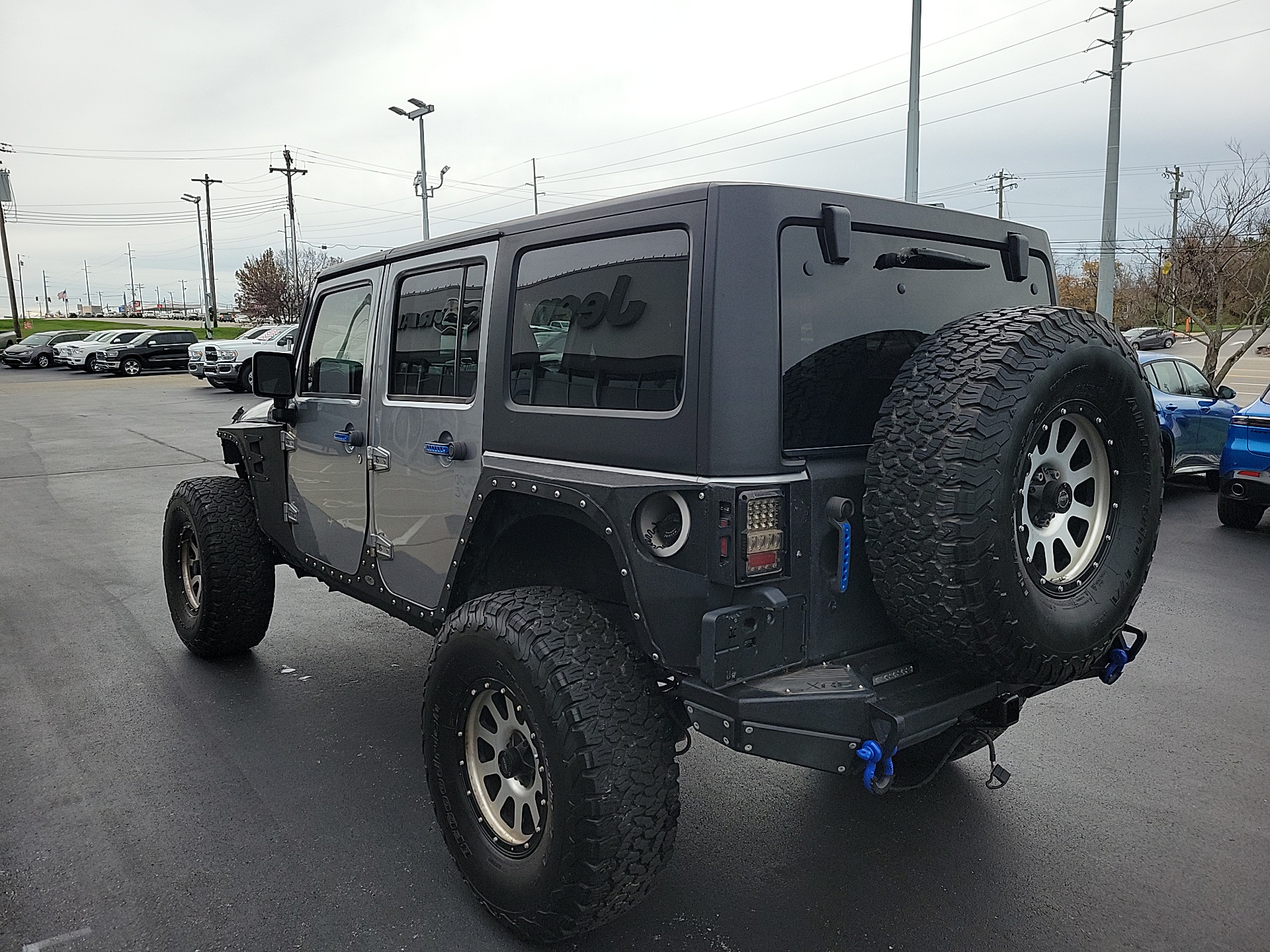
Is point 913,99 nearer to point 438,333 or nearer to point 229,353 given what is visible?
point 438,333

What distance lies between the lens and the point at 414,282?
3.76m

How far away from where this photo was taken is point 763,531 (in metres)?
2.46

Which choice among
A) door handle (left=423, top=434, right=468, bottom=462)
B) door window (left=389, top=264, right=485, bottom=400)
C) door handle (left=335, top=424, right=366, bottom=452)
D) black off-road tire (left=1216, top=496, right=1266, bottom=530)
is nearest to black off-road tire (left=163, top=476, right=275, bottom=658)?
door handle (left=335, top=424, right=366, bottom=452)

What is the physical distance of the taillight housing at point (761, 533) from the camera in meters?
2.41

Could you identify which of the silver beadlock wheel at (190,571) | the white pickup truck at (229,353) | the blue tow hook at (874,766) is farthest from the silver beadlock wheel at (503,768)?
the white pickup truck at (229,353)

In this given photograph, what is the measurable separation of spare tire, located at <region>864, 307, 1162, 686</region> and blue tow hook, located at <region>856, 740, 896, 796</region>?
0.31 metres

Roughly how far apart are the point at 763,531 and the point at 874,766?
0.69 meters

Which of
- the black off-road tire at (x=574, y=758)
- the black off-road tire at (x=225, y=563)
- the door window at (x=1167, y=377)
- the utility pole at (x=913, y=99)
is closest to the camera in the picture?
the black off-road tire at (x=574, y=758)

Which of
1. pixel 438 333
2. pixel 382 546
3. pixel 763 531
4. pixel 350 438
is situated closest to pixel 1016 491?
pixel 763 531

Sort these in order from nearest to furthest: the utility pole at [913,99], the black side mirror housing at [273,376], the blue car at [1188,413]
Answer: the black side mirror housing at [273,376], the blue car at [1188,413], the utility pole at [913,99]

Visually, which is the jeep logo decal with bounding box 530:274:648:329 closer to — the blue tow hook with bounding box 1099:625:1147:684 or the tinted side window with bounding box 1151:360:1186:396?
the blue tow hook with bounding box 1099:625:1147:684

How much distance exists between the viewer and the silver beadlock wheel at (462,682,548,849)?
9.09 ft

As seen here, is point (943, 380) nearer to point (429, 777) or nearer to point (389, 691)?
point (429, 777)

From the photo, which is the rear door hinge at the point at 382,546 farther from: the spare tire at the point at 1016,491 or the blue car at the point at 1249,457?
the blue car at the point at 1249,457
